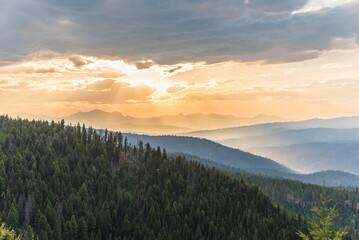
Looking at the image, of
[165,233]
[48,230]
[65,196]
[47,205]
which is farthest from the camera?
[65,196]

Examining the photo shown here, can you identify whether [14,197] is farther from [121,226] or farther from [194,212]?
[194,212]

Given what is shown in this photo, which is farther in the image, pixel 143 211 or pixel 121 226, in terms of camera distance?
pixel 143 211

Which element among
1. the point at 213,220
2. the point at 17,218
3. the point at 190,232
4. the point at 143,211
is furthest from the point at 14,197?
the point at 213,220

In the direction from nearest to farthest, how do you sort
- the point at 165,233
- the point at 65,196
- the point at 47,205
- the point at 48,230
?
the point at 48,230, the point at 47,205, the point at 165,233, the point at 65,196

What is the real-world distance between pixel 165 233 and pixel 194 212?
91.7 ft

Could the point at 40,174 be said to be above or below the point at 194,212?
above

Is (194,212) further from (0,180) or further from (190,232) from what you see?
(0,180)

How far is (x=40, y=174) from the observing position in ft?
651

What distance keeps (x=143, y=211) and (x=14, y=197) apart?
71.5m

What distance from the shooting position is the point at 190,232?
182 metres

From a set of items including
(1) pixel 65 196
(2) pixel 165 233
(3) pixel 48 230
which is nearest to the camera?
(3) pixel 48 230

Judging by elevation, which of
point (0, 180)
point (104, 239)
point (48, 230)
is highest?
point (0, 180)

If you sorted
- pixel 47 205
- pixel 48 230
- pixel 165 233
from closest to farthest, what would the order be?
pixel 48 230, pixel 47 205, pixel 165 233

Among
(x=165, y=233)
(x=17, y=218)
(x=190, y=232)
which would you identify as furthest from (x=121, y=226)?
(x=17, y=218)
